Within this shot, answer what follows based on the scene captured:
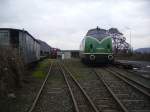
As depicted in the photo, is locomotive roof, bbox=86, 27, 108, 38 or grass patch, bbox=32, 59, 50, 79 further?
locomotive roof, bbox=86, 27, 108, 38

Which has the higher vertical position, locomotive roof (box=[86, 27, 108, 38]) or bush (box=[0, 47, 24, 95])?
locomotive roof (box=[86, 27, 108, 38])

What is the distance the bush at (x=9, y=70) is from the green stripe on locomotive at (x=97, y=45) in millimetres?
10907

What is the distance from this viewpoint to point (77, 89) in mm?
14328

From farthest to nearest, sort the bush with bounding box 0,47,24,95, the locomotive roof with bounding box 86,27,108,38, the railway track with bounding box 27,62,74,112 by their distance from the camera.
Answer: the locomotive roof with bounding box 86,27,108,38, the bush with bounding box 0,47,24,95, the railway track with bounding box 27,62,74,112

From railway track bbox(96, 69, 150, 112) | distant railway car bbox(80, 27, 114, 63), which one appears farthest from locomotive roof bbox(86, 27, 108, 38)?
railway track bbox(96, 69, 150, 112)

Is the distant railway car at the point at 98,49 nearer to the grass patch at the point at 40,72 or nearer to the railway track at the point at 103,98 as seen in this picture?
the grass patch at the point at 40,72

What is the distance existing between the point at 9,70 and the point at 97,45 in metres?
12.9

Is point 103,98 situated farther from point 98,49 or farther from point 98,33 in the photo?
point 98,33

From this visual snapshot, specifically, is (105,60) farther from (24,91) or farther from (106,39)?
(24,91)

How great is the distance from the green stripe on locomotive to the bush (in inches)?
429

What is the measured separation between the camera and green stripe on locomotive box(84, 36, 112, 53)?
25.9 meters

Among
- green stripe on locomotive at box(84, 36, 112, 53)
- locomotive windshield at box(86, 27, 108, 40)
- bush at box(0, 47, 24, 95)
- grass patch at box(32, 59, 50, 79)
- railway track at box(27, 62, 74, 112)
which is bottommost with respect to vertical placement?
railway track at box(27, 62, 74, 112)

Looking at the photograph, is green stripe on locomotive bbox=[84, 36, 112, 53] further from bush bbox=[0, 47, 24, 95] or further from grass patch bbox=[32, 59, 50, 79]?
bush bbox=[0, 47, 24, 95]

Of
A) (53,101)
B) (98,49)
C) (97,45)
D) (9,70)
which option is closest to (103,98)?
(53,101)
